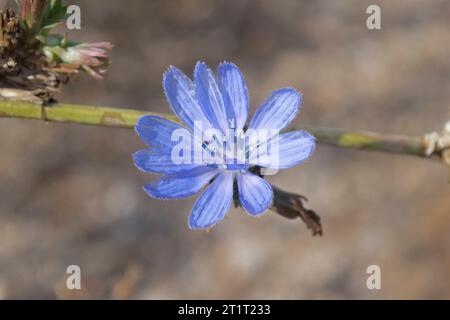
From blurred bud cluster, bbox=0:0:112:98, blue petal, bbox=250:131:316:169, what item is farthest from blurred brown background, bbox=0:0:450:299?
blue petal, bbox=250:131:316:169

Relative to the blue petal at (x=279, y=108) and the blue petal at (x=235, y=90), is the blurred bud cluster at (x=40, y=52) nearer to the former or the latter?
the blue petal at (x=235, y=90)

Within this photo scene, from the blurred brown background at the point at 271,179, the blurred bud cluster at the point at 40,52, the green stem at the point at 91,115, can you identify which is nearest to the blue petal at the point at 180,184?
the green stem at the point at 91,115

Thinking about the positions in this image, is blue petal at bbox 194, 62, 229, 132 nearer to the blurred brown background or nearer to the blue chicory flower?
the blue chicory flower

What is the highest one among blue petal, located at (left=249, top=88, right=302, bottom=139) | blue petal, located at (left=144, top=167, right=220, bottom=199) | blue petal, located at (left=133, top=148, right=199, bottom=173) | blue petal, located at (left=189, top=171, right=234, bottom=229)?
blue petal, located at (left=249, top=88, right=302, bottom=139)

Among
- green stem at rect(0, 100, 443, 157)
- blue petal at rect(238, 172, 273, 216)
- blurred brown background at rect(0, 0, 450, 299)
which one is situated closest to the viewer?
blue petal at rect(238, 172, 273, 216)

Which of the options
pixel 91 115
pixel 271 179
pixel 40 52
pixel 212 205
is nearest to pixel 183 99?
pixel 91 115

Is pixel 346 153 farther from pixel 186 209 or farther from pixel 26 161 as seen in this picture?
pixel 26 161
